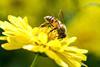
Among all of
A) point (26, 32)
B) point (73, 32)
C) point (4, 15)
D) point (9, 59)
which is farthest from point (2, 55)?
point (26, 32)

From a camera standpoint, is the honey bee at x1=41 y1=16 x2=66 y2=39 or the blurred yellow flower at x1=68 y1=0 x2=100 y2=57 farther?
the blurred yellow flower at x1=68 y1=0 x2=100 y2=57

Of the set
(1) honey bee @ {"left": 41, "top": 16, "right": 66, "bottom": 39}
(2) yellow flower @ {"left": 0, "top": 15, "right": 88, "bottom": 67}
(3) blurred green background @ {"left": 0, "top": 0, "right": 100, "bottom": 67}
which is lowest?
(2) yellow flower @ {"left": 0, "top": 15, "right": 88, "bottom": 67}

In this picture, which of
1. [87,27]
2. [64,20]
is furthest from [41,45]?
[87,27]

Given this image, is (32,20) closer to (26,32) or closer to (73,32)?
(73,32)

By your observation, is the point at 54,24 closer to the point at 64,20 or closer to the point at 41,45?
the point at 41,45

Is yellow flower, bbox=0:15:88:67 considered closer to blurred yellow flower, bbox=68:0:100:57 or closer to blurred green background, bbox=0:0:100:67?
blurred green background, bbox=0:0:100:67

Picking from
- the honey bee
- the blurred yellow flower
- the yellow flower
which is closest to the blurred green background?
the blurred yellow flower

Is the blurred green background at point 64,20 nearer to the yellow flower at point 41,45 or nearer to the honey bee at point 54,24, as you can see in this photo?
the honey bee at point 54,24

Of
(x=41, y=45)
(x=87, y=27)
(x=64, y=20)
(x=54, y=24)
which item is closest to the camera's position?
(x=41, y=45)
